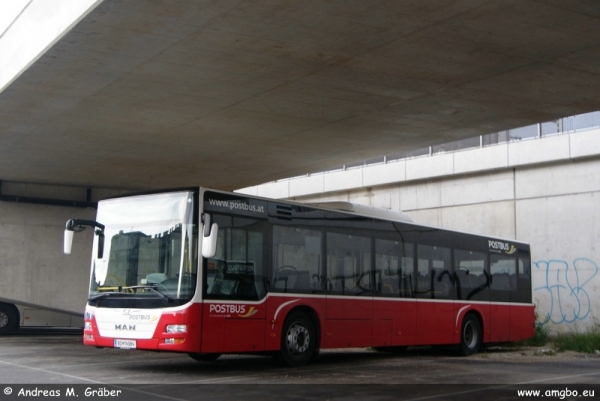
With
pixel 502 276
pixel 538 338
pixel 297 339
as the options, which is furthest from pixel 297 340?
pixel 538 338

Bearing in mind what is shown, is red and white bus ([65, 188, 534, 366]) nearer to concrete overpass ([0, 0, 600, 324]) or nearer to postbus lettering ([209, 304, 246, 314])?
postbus lettering ([209, 304, 246, 314])

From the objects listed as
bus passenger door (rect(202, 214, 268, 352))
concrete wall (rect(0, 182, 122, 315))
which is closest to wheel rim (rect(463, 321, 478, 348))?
bus passenger door (rect(202, 214, 268, 352))

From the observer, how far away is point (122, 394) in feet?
31.5

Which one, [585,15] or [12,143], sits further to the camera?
[12,143]

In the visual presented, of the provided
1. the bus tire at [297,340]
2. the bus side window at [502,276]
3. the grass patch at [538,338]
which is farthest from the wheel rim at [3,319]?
the grass patch at [538,338]

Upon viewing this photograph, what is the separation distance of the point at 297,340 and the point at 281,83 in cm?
457

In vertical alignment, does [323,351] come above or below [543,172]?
below

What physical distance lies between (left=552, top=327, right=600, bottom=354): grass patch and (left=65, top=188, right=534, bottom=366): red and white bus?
3.25 metres

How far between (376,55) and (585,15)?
315 cm

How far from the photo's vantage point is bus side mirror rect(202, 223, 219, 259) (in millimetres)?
11633

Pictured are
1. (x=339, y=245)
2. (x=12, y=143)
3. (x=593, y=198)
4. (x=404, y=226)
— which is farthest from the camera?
(x=593, y=198)

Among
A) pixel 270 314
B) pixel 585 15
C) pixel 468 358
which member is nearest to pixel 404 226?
pixel 468 358

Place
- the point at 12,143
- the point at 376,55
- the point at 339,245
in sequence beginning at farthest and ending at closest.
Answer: the point at 12,143 → the point at 339,245 → the point at 376,55

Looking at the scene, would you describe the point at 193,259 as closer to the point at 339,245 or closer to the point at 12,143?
the point at 339,245
